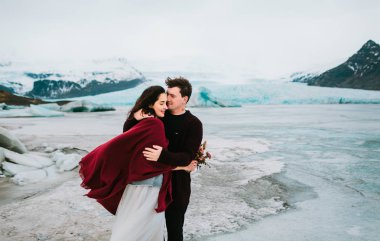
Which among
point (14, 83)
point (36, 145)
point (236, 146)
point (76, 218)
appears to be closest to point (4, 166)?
point (76, 218)

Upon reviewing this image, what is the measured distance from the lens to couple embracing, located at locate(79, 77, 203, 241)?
220 centimetres

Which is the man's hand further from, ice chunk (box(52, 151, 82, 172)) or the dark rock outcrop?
the dark rock outcrop

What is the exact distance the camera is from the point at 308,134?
1195 centimetres

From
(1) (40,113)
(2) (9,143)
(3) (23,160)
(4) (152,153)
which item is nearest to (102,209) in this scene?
(4) (152,153)

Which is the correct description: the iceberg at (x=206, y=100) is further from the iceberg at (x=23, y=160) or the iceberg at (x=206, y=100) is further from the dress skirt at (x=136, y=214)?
the dress skirt at (x=136, y=214)

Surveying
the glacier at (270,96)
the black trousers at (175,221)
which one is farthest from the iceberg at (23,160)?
the glacier at (270,96)

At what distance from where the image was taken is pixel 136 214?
7.41 ft

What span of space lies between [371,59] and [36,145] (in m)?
95.3

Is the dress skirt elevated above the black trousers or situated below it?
above

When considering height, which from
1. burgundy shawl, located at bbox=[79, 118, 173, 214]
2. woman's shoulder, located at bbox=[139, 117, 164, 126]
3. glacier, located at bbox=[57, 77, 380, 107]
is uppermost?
woman's shoulder, located at bbox=[139, 117, 164, 126]

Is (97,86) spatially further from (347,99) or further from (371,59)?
(347,99)

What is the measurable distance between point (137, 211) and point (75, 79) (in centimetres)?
11234

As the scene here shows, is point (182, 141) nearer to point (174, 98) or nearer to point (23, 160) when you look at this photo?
point (174, 98)

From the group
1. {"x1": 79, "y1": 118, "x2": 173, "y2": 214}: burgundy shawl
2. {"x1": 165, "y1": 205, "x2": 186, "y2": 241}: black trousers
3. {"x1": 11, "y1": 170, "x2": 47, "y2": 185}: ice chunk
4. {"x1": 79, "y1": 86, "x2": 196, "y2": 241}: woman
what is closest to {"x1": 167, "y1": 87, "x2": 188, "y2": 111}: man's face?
{"x1": 79, "y1": 86, "x2": 196, "y2": 241}: woman
